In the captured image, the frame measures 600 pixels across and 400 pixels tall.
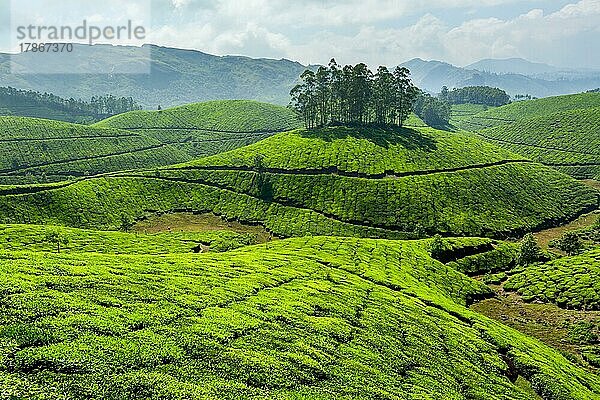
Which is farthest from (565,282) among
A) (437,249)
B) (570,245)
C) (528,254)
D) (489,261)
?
(570,245)

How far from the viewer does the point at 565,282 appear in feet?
279

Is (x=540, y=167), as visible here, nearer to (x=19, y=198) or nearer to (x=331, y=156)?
(x=331, y=156)

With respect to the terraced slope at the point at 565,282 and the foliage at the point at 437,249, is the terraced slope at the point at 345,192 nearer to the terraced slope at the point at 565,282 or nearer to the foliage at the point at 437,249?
the foliage at the point at 437,249

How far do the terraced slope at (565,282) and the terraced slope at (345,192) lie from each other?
138 ft

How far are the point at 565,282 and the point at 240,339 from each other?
7687 cm

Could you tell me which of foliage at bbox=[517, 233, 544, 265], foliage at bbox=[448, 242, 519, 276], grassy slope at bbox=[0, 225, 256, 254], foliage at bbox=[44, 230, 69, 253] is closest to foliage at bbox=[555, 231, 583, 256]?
Answer: foliage at bbox=[448, 242, 519, 276]

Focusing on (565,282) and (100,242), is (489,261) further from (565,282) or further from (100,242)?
(100,242)

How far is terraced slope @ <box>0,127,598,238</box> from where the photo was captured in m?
140

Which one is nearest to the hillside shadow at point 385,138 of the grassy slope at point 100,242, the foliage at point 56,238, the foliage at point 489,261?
the foliage at point 489,261

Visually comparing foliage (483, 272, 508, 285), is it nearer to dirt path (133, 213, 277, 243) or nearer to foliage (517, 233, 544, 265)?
foliage (517, 233, 544, 265)

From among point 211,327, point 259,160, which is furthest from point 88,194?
point 211,327

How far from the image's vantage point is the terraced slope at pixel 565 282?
79062mm

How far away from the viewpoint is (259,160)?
176 metres

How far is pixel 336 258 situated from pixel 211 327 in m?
50.6
